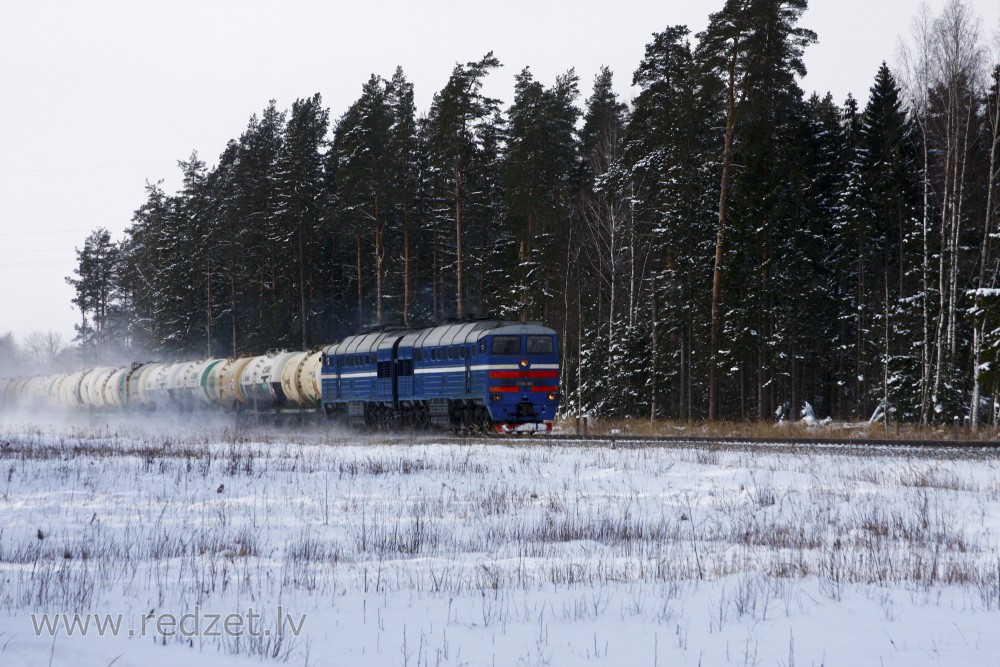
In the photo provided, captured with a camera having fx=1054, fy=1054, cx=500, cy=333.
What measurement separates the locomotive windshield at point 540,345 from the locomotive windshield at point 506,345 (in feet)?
1.44

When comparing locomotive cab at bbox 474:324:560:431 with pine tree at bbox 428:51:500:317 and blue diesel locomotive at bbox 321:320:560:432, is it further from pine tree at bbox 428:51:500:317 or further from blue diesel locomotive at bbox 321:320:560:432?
pine tree at bbox 428:51:500:317

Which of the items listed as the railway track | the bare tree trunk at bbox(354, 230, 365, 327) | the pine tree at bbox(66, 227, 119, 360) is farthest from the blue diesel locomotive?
the pine tree at bbox(66, 227, 119, 360)

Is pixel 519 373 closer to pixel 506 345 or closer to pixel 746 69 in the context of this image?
pixel 506 345

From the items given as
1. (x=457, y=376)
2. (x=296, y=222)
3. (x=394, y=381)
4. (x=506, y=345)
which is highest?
(x=296, y=222)

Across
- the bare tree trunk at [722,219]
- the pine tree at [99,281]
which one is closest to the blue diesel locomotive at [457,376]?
the bare tree trunk at [722,219]

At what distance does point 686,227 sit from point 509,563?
32.2 m

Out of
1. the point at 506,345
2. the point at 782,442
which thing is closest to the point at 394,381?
the point at 506,345

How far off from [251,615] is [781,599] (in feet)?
13.4

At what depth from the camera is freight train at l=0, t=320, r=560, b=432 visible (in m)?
28.9

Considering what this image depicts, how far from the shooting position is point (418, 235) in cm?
5884

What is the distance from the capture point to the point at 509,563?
9914mm

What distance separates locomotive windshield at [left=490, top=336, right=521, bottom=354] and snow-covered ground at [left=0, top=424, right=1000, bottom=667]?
9643 millimetres

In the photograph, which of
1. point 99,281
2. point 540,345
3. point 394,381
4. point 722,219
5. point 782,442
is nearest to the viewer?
point 782,442

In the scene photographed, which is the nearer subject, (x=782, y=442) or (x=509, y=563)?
(x=509, y=563)
